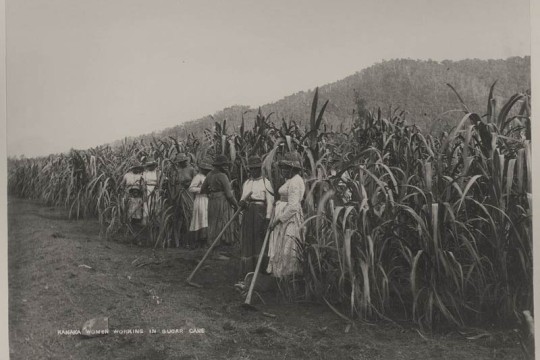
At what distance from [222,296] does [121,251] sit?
49.0 inches

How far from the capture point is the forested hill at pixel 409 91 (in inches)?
135

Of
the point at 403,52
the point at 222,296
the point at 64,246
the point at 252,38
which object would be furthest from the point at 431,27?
the point at 64,246

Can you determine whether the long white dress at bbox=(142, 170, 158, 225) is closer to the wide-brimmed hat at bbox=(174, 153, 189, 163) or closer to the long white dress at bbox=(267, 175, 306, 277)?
the wide-brimmed hat at bbox=(174, 153, 189, 163)

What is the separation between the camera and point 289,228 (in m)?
3.45

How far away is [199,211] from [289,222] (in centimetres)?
153

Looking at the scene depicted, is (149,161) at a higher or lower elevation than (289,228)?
higher

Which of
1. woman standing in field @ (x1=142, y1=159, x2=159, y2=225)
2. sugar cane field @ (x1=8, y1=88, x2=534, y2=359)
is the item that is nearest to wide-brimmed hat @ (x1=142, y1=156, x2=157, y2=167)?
woman standing in field @ (x1=142, y1=159, x2=159, y2=225)

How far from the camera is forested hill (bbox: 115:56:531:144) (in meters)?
3.44

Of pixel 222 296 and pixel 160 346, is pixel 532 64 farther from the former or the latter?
pixel 160 346

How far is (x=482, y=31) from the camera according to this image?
3.54 metres

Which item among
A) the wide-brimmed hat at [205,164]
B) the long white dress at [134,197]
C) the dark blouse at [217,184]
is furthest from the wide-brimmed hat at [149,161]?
the dark blouse at [217,184]

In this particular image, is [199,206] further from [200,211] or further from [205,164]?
[205,164]

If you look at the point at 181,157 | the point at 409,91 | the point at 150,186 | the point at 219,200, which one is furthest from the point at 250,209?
the point at 409,91

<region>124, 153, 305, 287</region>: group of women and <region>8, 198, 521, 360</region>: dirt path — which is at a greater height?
<region>124, 153, 305, 287</region>: group of women
